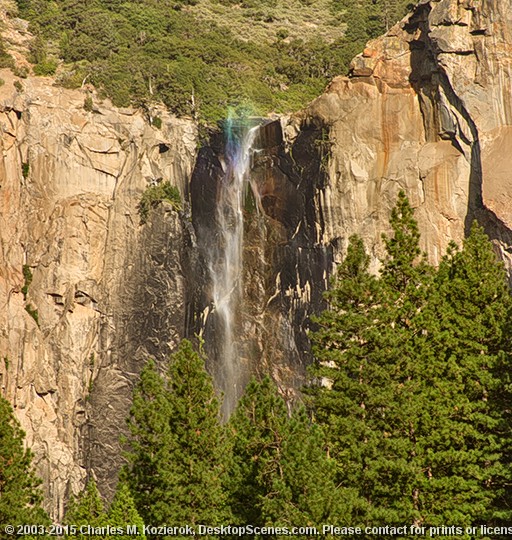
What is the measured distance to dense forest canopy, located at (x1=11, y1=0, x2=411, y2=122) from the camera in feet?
254

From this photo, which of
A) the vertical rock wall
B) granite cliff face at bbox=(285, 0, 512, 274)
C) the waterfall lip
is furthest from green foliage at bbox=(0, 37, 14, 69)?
granite cliff face at bbox=(285, 0, 512, 274)

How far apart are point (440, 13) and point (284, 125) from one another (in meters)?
11.9

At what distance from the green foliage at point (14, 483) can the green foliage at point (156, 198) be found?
31.0 metres

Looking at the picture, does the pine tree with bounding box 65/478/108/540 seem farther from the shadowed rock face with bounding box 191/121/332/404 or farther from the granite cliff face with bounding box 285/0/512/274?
the granite cliff face with bounding box 285/0/512/274

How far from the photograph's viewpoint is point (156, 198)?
6994 cm

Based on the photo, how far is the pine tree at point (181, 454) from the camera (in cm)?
3803

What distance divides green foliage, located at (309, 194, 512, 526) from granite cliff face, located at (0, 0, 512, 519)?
21956 mm

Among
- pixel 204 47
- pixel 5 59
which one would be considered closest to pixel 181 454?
pixel 5 59

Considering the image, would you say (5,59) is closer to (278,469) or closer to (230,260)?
(230,260)

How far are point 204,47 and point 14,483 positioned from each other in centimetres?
5506

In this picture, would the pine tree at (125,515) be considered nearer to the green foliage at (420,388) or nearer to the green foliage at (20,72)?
the green foliage at (420,388)

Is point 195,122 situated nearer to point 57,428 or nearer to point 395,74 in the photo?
point 395,74

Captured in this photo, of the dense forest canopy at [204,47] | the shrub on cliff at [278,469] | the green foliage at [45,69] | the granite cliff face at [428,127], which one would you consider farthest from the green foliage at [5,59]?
the shrub on cliff at [278,469]

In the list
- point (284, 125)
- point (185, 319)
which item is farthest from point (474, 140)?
point (185, 319)
